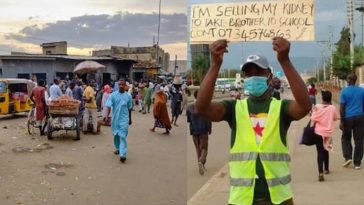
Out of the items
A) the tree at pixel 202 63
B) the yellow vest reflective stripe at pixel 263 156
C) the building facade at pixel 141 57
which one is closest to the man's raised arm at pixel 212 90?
the yellow vest reflective stripe at pixel 263 156

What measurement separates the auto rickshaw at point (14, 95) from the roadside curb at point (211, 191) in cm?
1410

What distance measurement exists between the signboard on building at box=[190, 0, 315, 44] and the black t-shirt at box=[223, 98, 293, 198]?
2.18m

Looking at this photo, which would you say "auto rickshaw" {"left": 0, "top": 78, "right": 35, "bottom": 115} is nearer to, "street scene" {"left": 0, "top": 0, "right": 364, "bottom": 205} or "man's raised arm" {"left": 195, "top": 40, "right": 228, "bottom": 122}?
"street scene" {"left": 0, "top": 0, "right": 364, "bottom": 205}

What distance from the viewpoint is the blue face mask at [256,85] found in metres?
3.32

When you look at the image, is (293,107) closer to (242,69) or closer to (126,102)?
(242,69)

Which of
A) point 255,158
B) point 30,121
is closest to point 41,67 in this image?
point 30,121

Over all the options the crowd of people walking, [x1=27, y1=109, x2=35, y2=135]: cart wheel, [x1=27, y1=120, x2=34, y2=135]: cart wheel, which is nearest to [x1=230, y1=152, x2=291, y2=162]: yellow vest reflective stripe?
the crowd of people walking

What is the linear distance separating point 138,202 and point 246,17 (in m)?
3.21

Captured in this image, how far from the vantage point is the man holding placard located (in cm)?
325

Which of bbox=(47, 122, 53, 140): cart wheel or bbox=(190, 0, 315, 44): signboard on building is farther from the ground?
bbox=(190, 0, 315, 44): signboard on building

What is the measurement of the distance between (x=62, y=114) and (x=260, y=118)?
11282mm

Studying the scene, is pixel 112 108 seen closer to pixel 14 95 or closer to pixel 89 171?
pixel 89 171

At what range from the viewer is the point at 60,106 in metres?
14.1

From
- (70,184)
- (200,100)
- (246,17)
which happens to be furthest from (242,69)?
(70,184)
